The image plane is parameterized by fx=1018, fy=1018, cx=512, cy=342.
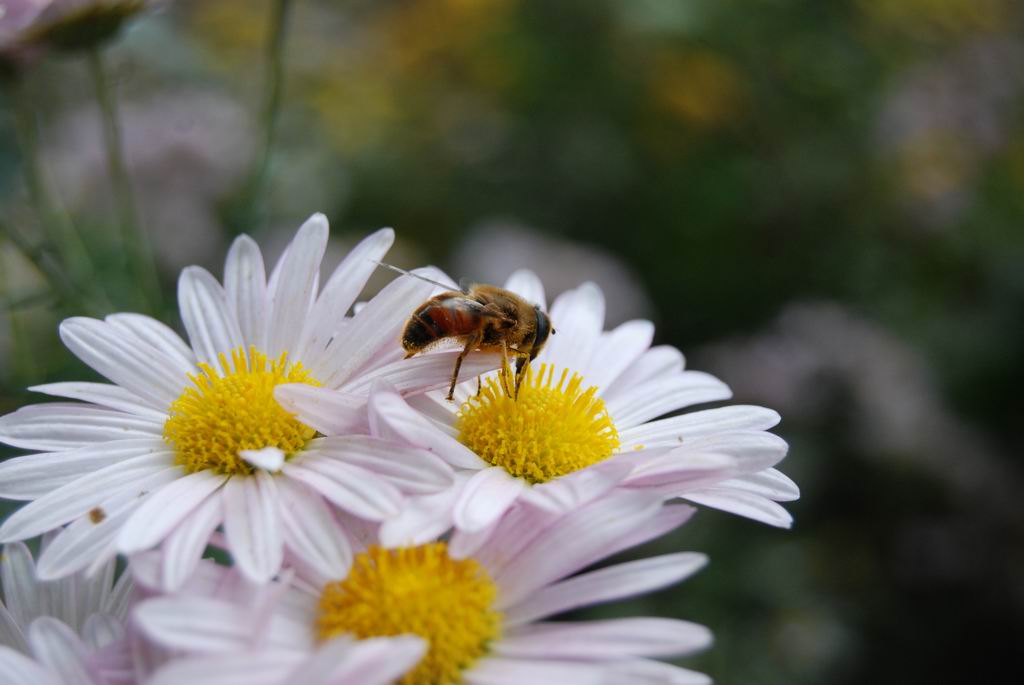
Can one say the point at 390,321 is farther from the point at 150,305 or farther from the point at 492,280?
the point at 492,280

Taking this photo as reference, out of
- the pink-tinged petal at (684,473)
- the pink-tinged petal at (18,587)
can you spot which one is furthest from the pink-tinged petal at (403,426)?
the pink-tinged petal at (18,587)

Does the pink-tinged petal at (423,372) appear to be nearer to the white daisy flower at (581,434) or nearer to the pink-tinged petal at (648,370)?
the white daisy flower at (581,434)

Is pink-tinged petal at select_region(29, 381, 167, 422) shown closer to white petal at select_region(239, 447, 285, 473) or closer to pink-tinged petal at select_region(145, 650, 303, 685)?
white petal at select_region(239, 447, 285, 473)

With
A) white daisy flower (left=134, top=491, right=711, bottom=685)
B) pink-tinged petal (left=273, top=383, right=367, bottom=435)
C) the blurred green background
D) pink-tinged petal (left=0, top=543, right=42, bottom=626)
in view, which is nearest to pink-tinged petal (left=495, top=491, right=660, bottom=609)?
white daisy flower (left=134, top=491, right=711, bottom=685)

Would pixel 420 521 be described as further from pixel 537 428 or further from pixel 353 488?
pixel 537 428

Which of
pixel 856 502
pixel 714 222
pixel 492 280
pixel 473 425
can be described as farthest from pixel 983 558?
pixel 473 425
